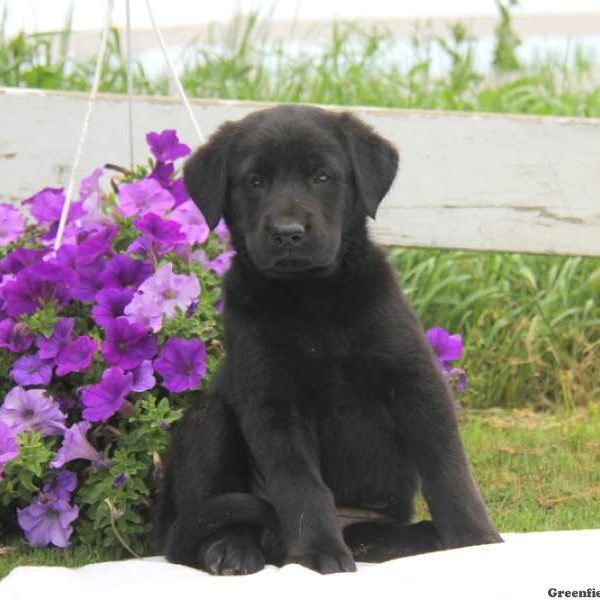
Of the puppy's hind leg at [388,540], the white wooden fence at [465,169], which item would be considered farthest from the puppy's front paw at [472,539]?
the white wooden fence at [465,169]

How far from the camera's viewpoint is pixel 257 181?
11.8ft

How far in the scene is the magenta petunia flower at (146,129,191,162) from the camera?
4363 mm

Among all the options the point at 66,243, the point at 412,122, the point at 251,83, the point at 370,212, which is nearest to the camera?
the point at 370,212

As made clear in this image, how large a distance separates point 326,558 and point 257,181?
1.01 metres

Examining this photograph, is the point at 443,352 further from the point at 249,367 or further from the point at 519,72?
the point at 519,72

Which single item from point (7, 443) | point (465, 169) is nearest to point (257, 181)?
point (7, 443)

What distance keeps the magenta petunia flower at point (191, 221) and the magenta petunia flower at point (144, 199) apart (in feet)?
0.13

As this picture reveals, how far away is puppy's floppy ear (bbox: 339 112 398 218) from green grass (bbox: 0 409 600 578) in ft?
3.52

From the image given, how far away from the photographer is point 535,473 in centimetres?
456

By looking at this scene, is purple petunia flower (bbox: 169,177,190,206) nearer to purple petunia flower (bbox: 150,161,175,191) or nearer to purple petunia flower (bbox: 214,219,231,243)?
purple petunia flower (bbox: 150,161,175,191)

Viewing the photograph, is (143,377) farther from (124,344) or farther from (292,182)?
(292,182)

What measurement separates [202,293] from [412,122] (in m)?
1.32

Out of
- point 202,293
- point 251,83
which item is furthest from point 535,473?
point 251,83

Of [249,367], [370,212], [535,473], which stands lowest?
[535,473]
